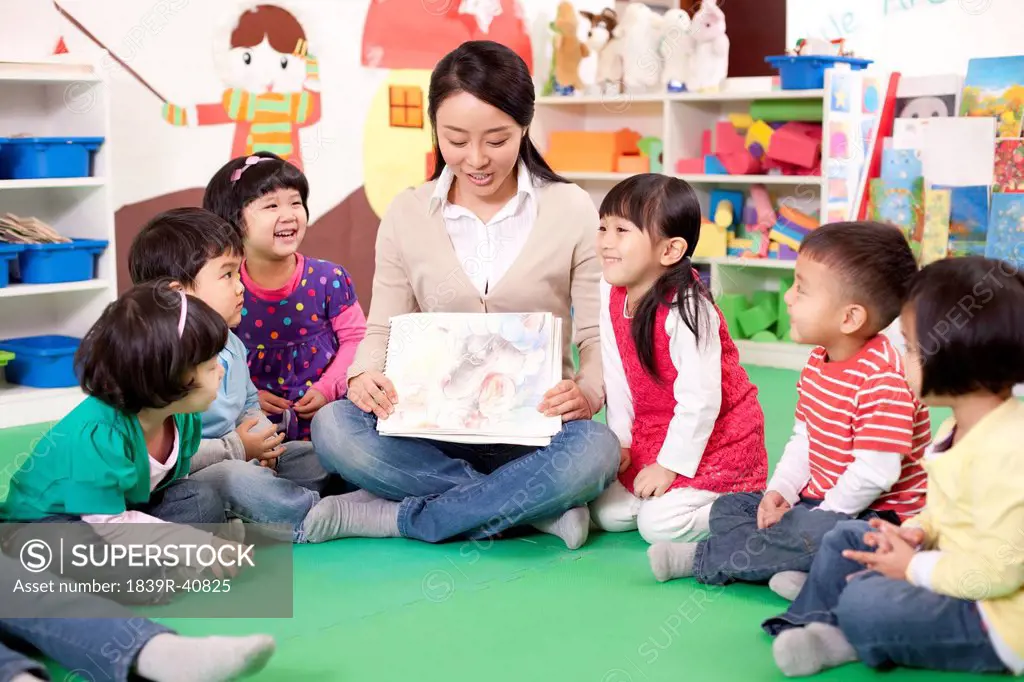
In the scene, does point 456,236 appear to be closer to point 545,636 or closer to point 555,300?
point 555,300

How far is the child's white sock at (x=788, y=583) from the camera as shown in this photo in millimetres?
Result: 1711

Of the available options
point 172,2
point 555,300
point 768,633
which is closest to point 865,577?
point 768,633

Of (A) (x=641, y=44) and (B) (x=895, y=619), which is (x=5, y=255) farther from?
(B) (x=895, y=619)

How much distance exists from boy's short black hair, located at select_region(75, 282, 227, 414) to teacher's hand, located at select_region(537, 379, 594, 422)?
593 mm

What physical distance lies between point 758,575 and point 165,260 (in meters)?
1.18

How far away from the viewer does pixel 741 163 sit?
12.7 feet

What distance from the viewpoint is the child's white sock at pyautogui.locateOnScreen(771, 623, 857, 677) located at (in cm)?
146

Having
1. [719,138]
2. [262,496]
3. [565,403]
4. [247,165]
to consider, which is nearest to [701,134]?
[719,138]

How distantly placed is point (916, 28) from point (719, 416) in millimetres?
2960

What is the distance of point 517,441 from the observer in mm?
1931

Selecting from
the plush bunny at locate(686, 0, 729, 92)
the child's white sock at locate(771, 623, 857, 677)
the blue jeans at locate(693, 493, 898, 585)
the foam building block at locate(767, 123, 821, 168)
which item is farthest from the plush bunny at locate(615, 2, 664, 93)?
the child's white sock at locate(771, 623, 857, 677)

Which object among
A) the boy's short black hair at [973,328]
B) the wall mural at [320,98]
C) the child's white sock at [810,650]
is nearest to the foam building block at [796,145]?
the wall mural at [320,98]

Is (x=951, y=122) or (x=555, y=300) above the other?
(x=951, y=122)

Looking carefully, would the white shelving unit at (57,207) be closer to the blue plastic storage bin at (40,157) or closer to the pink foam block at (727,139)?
the blue plastic storage bin at (40,157)
